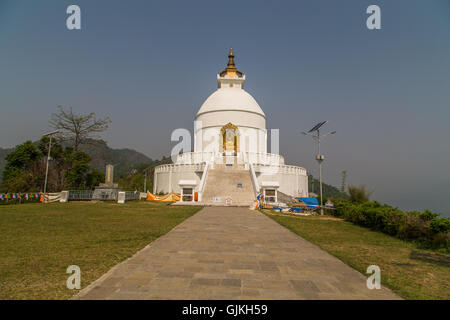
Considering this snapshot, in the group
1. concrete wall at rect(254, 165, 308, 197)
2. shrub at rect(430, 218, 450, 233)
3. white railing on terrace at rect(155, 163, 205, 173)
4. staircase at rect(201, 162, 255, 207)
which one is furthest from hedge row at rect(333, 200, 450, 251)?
white railing on terrace at rect(155, 163, 205, 173)

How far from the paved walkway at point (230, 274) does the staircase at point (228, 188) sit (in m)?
12.9

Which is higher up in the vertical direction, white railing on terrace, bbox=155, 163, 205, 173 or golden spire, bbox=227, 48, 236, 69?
golden spire, bbox=227, 48, 236, 69

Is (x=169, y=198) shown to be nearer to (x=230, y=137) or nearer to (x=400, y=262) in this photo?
(x=230, y=137)

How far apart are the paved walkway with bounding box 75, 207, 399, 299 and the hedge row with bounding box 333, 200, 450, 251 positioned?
4263 mm

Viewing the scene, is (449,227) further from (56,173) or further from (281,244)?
(56,173)

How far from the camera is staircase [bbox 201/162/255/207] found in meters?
19.8

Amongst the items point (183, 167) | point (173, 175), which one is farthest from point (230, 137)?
point (173, 175)

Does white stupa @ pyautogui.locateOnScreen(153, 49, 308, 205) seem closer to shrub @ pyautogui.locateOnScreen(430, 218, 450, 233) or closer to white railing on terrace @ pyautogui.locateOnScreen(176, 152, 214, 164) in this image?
white railing on terrace @ pyautogui.locateOnScreen(176, 152, 214, 164)

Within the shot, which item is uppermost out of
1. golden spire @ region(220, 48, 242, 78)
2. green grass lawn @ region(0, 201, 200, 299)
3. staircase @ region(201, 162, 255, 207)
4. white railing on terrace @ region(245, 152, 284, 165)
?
golden spire @ region(220, 48, 242, 78)

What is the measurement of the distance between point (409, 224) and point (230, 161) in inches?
886

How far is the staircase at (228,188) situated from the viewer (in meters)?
19.8

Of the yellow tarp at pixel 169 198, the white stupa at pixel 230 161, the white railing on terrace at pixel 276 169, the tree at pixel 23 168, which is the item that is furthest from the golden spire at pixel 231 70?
the tree at pixel 23 168

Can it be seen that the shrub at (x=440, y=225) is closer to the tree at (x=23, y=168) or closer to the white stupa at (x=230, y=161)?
the white stupa at (x=230, y=161)
